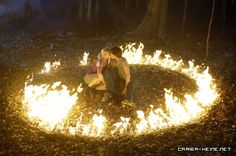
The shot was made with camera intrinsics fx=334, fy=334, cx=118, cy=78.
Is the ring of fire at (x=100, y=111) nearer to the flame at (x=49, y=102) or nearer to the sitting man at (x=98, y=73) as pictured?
the flame at (x=49, y=102)

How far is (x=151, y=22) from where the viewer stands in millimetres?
17891

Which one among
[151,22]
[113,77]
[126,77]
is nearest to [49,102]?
[113,77]

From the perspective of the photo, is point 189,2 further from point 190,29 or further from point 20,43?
point 20,43

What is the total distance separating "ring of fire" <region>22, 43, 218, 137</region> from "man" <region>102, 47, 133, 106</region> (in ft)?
2.41

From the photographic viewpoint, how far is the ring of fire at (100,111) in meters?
8.38

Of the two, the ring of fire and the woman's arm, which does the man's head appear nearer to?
the woman's arm

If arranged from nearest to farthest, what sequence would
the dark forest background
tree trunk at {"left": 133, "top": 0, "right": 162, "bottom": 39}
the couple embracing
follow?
1. the couple embracing
2. tree trunk at {"left": 133, "top": 0, "right": 162, "bottom": 39}
3. the dark forest background

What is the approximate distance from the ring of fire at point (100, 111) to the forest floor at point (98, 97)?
0.26 m

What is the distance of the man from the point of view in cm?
944

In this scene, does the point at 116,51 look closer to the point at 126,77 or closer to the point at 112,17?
the point at 126,77

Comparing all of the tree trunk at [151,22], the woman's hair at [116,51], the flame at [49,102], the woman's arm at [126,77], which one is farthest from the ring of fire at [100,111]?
the tree trunk at [151,22]

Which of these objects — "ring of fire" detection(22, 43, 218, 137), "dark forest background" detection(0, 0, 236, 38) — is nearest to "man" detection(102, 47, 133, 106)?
"ring of fire" detection(22, 43, 218, 137)

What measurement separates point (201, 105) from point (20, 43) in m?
11.2

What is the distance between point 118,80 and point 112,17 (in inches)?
548
